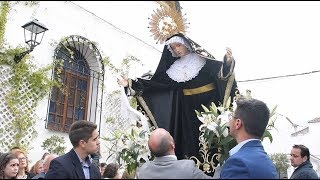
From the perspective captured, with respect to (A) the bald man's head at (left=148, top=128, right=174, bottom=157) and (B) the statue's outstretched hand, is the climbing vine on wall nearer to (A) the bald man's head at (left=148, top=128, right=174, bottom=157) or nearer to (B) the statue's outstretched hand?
(B) the statue's outstretched hand

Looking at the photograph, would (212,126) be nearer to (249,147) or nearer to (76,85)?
(249,147)

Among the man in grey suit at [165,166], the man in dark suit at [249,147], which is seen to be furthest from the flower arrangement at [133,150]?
the man in dark suit at [249,147]

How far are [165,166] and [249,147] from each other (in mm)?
525

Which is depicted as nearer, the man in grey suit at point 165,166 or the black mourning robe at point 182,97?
the man in grey suit at point 165,166

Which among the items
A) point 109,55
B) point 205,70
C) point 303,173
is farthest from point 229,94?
point 109,55

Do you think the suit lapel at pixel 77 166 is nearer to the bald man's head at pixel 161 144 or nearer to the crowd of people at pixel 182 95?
the crowd of people at pixel 182 95

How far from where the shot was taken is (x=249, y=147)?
241 cm

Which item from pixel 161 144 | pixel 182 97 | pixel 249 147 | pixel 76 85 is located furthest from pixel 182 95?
pixel 76 85

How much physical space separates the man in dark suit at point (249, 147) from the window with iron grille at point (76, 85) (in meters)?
6.62

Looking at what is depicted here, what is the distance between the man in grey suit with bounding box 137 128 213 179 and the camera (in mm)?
2420

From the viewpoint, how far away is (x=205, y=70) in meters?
4.79

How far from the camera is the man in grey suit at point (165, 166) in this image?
242 cm

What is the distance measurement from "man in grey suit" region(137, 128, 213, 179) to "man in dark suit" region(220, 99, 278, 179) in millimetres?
192

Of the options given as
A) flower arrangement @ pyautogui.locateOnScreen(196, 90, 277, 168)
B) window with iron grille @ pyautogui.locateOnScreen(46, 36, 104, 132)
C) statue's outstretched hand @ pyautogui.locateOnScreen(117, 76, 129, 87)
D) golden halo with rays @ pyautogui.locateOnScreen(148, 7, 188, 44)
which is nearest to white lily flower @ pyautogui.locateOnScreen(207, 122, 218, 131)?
flower arrangement @ pyautogui.locateOnScreen(196, 90, 277, 168)
